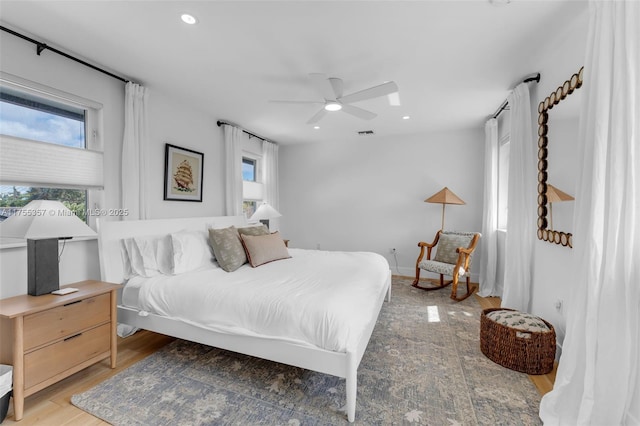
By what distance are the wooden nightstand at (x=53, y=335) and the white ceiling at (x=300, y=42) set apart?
1.98 meters

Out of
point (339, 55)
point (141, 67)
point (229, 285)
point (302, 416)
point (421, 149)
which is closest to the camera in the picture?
point (302, 416)

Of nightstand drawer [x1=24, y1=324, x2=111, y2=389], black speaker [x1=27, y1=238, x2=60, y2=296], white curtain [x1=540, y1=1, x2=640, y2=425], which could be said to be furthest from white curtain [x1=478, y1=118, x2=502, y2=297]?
black speaker [x1=27, y1=238, x2=60, y2=296]

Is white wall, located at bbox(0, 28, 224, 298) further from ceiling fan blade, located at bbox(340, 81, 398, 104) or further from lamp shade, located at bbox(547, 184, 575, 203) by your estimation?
lamp shade, located at bbox(547, 184, 575, 203)

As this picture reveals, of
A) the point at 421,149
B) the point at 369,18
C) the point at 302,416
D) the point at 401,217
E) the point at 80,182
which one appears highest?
the point at 369,18

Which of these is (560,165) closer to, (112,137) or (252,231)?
(252,231)

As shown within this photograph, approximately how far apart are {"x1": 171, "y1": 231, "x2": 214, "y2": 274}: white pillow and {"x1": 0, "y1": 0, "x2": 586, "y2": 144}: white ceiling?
1.65 metres

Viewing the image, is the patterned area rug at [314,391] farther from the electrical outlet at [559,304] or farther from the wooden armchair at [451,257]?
the wooden armchair at [451,257]

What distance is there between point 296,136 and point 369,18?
3.36 meters

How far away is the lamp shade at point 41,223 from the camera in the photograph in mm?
1762

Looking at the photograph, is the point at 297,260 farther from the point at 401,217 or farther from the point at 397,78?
the point at 401,217

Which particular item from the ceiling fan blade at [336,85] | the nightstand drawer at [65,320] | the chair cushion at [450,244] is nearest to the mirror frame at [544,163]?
the chair cushion at [450,244]

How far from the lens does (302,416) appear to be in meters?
1.69

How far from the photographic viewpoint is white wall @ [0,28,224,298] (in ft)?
7.07

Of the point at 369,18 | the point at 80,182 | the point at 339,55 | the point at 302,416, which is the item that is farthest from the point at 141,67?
the point at 302,416
